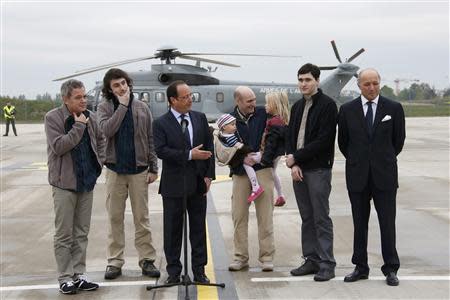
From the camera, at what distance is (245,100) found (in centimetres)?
587

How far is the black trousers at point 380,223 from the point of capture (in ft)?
18.2

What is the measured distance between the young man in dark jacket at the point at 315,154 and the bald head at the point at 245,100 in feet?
1.45

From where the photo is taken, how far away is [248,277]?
5766 millimetres

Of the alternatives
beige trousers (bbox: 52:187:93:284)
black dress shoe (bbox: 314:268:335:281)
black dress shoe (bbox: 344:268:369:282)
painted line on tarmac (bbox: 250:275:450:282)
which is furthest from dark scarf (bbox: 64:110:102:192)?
black dress shoe (bbox: 344:268:369:282)

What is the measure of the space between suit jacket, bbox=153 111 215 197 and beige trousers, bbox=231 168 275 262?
0.54 m

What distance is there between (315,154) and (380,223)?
97 cm

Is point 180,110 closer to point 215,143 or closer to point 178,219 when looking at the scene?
point 215,143

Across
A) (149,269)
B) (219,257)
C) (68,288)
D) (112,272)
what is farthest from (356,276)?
(68,288)

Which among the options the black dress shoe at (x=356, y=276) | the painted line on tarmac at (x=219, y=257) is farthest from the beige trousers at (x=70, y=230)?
the black dress shoe at (x=356, y=276)

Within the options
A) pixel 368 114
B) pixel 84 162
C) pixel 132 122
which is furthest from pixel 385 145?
pixel 84 162

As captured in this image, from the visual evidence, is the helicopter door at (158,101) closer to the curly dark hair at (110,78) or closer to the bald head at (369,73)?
the curly dark hair at (110,78)

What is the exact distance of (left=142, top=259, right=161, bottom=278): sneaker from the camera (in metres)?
5.78

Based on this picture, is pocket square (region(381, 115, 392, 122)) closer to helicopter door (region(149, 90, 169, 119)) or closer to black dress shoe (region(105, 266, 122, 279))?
black dress shoe (region(105, 266, 122, 279))

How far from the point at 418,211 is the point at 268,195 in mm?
4252
